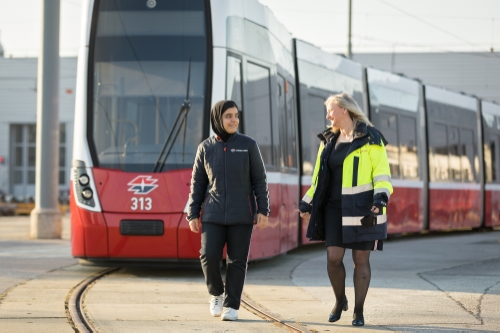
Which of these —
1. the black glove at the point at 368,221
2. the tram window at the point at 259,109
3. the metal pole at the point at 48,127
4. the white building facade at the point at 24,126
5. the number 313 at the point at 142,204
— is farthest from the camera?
the white building facade at the point at 24,126

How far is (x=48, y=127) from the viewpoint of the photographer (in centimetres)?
1856

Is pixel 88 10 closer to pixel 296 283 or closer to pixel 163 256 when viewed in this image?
pixel 163 256

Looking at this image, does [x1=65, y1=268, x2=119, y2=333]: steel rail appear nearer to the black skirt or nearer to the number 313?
the number 313

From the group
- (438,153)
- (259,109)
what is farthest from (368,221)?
(438,153)

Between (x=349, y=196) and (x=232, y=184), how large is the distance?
3.17ft

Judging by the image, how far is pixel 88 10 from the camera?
11344mm

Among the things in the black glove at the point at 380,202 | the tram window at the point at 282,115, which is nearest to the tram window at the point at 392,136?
the tram window at the point at 282,115

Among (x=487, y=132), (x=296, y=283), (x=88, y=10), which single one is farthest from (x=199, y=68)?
(x=487, y=132)

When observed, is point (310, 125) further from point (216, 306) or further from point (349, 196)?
point (349, 196)

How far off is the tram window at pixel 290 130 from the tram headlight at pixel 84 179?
3.22 meters

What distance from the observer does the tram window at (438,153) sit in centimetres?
Result: 2095

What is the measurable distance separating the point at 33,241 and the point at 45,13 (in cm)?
418

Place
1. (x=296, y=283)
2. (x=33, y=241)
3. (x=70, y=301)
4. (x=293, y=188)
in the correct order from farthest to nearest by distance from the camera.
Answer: (x=33, y=241)
(x=293, y=188)
(x=296, y=283)
(x=70, y=301)

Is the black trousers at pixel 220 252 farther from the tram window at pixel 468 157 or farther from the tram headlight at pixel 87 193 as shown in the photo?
the tram window at pixel 468 157
